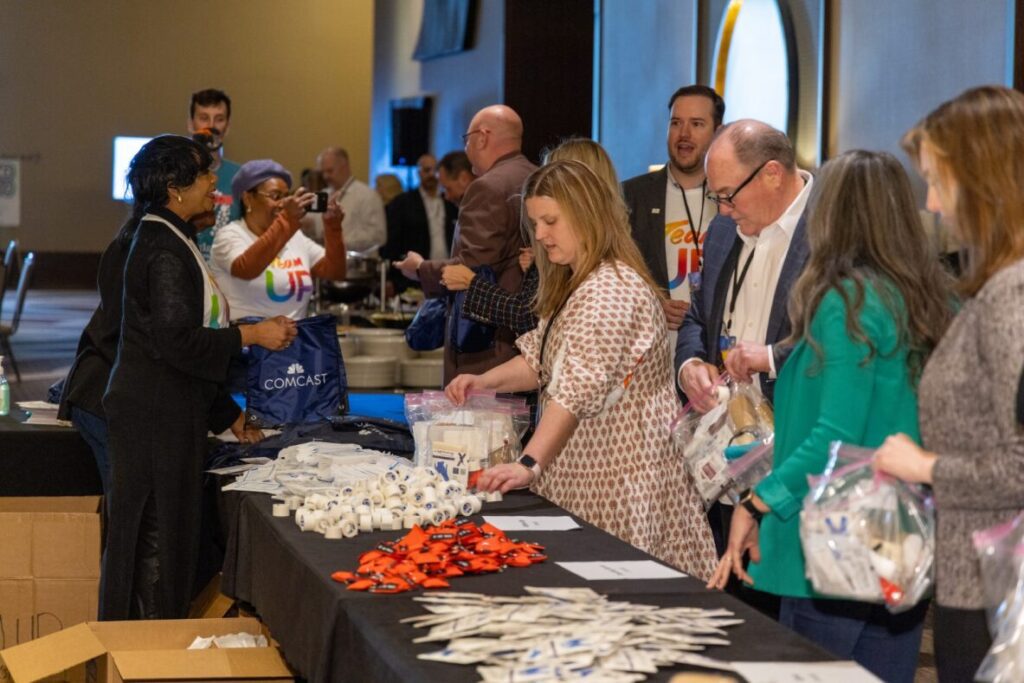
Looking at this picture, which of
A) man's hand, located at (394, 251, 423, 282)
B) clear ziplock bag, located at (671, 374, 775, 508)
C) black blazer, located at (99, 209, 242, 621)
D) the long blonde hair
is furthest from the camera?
man's hand, located at (394, 251, 423, 282)

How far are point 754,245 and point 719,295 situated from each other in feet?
0.54

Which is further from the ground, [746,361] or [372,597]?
[746,361]

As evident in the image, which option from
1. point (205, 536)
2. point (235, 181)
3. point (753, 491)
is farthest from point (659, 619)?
point (235, 181)

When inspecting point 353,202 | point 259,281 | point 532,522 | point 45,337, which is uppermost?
point 353,202

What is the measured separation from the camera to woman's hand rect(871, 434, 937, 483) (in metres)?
1.87

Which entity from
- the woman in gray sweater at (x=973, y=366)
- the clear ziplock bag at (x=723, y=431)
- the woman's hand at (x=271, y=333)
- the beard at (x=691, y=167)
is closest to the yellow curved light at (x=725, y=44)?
the beard at (x=691, y=167)

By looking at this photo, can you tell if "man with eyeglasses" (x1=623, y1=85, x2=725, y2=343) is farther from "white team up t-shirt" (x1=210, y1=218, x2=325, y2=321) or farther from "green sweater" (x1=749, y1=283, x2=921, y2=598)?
"green sweater" (x1=749, y1=283, x2=921, y2=598)

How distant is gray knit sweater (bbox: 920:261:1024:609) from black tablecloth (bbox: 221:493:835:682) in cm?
24

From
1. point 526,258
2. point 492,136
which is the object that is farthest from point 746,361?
point 492,136

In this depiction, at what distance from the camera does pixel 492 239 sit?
4.21 metres

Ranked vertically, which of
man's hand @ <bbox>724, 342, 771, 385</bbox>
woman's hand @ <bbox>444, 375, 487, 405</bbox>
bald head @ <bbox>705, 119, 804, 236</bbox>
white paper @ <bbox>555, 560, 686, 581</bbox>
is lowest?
white paper @ <bbox>555, 560, 686, 581</bbox>

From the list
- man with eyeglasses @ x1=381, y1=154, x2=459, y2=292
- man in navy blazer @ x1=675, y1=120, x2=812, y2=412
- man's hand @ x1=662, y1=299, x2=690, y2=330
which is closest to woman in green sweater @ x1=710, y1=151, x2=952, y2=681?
man in navy blazer @ x1=675, y1=120, x2=812, y2=412

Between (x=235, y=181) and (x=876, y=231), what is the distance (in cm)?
296

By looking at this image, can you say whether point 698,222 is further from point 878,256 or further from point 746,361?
point 878,256
